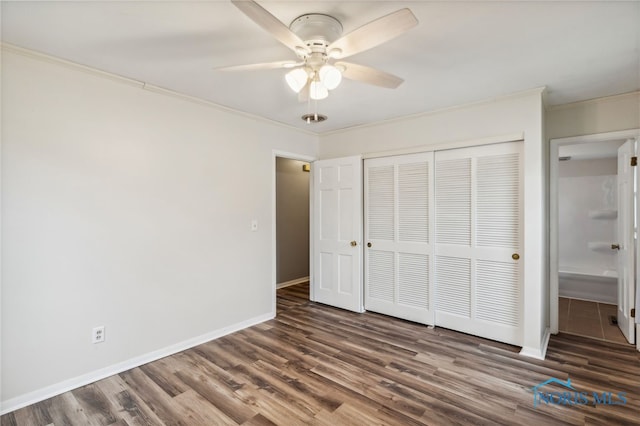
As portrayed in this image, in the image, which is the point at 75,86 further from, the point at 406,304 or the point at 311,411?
the point at 406,304

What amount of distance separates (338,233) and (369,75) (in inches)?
98.5

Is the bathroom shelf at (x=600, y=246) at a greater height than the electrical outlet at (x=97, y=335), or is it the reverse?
the bathroom shelf at (x=600, y=246)

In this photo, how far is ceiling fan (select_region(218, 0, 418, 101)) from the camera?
4.73ft

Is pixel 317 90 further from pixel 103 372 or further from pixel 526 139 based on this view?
pixel 103 372

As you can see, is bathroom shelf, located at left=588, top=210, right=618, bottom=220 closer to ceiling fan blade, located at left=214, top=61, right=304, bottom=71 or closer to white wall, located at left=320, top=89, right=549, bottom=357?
white wall, located at left=320, top=89, right=549, bottom=357

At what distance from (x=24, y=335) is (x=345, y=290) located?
309 cm

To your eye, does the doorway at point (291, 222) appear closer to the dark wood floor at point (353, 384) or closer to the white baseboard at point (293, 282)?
the white baseboard at point (293, 282)

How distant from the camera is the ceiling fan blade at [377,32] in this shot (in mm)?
1327

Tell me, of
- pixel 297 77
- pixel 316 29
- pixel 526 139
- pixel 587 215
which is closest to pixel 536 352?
pixel 526 139

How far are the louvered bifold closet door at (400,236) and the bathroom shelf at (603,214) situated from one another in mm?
5087

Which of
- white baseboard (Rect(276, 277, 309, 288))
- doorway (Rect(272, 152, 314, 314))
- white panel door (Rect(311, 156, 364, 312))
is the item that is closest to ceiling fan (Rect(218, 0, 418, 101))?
white panel door (Rect(311, 156, 364, 312))

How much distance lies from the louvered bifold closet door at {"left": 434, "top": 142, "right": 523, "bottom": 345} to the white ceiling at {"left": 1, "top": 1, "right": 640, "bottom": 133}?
67cm

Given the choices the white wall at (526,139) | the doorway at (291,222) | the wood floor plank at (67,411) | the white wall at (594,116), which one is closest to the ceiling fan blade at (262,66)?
the white wall at (526,139)

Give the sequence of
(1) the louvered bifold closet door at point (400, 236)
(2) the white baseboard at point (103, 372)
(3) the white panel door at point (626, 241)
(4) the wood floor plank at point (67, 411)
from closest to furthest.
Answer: (4) the wood floor plank at point (67, 411) < (2) the white baseboard at point (103, 372) < (3) the white panel door at point (626, 241) < (1) the louvered bifold closet door at point (400, 236)
